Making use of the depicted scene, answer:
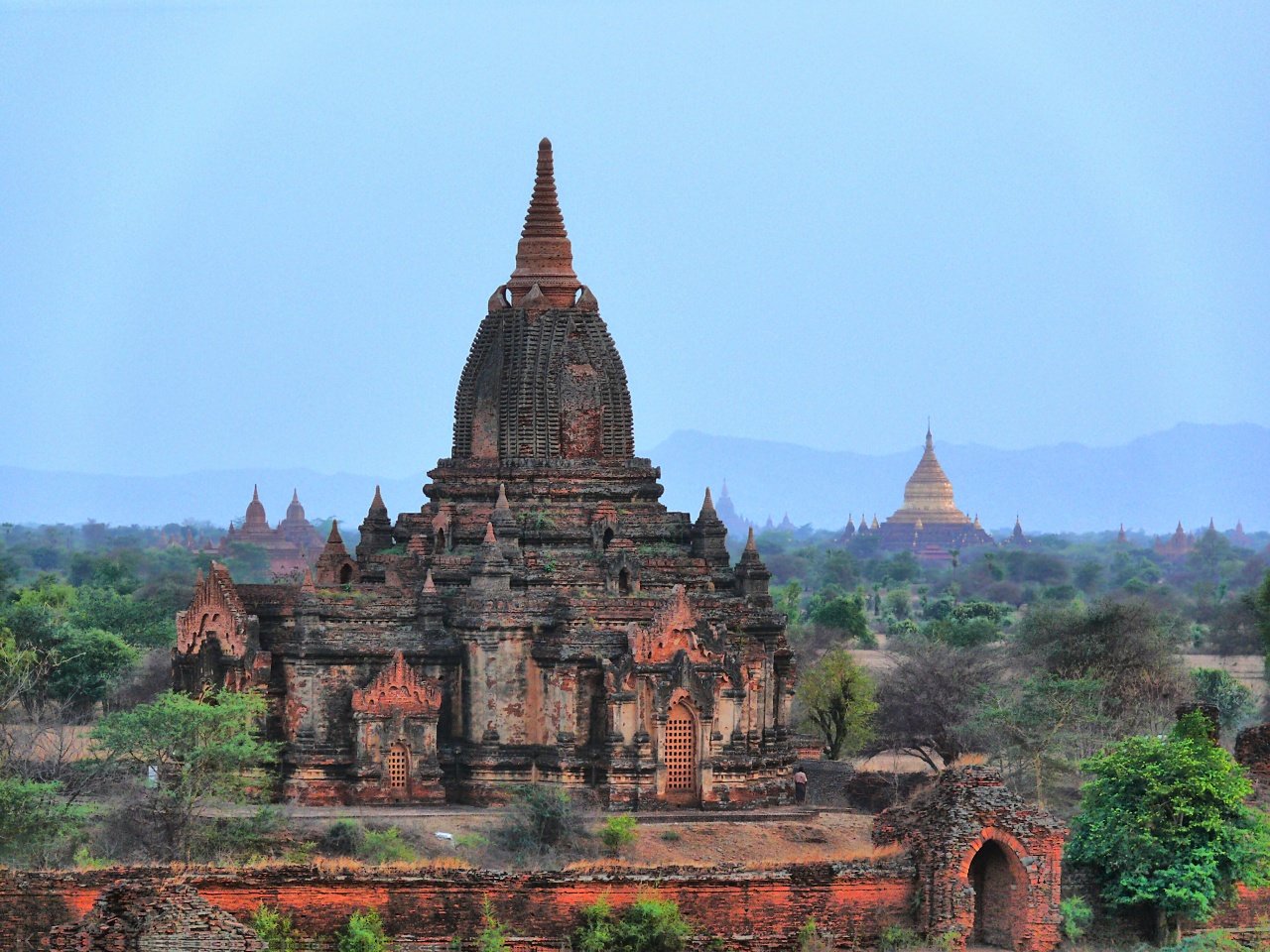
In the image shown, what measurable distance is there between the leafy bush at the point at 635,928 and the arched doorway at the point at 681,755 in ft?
45.2

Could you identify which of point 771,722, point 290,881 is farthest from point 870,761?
point 290,881

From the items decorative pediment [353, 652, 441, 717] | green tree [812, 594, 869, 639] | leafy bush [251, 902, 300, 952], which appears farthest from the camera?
green tree [812, 594, 869, 639]

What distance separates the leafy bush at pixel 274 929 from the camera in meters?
41.3

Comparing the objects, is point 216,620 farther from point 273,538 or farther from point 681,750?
point 273,538

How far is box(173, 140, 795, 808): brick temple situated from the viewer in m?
56.1

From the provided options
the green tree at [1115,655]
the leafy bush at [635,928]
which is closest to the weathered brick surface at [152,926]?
the leafy bush at [635,928]

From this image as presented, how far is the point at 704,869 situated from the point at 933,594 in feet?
381

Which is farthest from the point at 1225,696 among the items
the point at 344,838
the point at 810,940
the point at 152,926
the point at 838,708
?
the point at 152,926

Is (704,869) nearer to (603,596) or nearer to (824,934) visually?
(824,934)

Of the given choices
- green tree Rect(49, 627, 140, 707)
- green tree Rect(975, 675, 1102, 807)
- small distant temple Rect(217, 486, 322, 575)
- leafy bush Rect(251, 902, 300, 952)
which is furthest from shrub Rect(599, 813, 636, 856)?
small distant temple Rect(217, 486, 322, 575)

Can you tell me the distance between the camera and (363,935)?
1630 inches

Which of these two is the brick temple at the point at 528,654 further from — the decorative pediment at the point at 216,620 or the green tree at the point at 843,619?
the green tree at the point at 843,619

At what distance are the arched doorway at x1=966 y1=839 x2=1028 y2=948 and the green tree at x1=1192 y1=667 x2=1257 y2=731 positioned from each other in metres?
28.4

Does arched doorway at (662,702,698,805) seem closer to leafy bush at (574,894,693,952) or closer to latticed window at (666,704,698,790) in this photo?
latticed window at (666,704,698,790)
